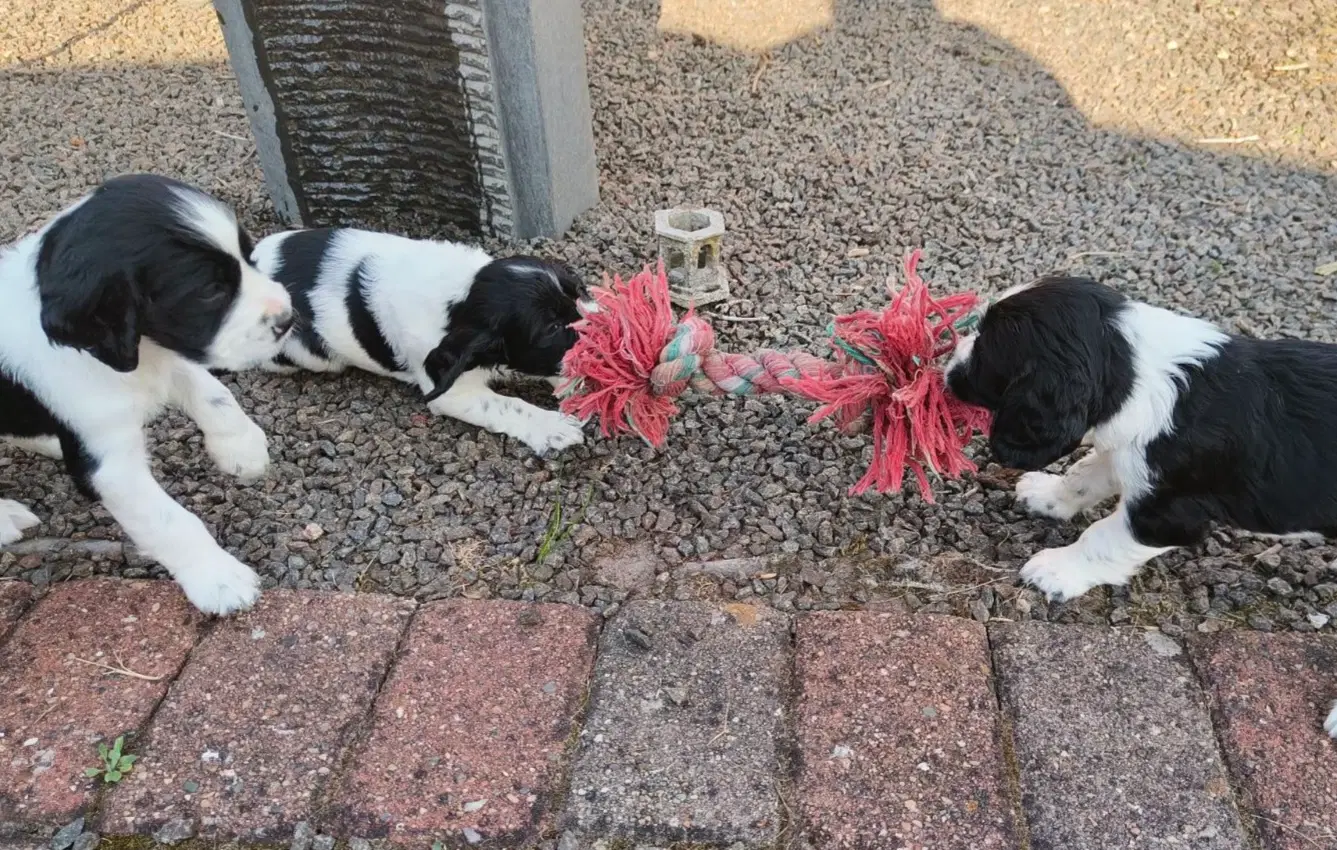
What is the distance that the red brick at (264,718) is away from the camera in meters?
2.21

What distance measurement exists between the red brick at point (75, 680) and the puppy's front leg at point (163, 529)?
0.31ft

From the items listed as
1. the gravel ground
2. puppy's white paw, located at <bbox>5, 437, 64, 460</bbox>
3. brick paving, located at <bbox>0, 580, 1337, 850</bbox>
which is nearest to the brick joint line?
brick paving, located at <bbox>0, 580, 1337, 850</bbox>

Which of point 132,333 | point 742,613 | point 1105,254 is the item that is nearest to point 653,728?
point 742,613

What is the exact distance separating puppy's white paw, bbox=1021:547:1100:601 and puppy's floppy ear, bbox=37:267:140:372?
2369mm

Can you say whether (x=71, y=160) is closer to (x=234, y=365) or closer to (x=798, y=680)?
(x=234, y=365)

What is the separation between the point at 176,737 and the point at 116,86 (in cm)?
459

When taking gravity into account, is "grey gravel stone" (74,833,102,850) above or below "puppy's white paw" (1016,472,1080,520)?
above

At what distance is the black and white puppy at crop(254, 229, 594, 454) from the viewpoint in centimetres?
303

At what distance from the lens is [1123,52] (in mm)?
5410

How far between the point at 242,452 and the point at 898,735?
214 centimetres

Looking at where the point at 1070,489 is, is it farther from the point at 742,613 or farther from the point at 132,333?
the point at 132,333

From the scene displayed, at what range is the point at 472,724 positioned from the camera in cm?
236

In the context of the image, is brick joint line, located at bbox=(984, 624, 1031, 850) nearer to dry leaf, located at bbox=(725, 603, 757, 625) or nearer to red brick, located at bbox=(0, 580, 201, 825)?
dry leaf, located at bbox=(725, 603, 757, 625)

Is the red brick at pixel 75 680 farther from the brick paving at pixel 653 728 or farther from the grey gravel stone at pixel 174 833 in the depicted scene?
the grey gravel stone at pixel 174 833
